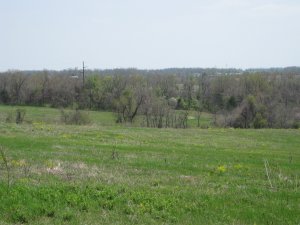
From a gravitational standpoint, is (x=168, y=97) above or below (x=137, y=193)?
below

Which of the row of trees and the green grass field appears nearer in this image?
the green grass field

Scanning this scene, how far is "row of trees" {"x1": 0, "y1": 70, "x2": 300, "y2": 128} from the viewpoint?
8131 centimetres

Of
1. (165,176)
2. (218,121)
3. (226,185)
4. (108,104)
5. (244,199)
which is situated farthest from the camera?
(108,104)

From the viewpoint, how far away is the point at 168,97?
421 feet

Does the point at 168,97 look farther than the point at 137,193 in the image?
Yes

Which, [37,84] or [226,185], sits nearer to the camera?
[226,185]

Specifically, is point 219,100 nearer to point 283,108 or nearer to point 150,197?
point 283,108

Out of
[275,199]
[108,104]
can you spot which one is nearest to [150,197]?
[275,199]

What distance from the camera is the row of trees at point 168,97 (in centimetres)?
8131

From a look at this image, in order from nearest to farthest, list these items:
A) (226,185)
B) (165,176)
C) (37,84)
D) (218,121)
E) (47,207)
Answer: (47,207), (226,185), (165,176), (218,121), (37,84)

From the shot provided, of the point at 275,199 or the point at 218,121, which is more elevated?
the point at 275,199

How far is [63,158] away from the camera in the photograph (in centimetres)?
1605

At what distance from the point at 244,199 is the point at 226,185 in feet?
6.23

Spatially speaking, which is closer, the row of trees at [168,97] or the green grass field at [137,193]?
the green grass field at [137,193]
